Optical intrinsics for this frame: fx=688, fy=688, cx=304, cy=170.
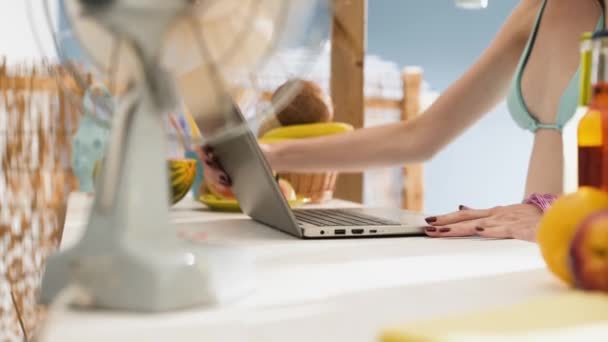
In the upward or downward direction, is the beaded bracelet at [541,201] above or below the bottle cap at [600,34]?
below

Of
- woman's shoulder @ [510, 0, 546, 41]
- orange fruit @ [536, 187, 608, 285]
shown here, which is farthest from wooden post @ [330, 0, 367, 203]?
orange fruit @ [536, 187, 608, 285]

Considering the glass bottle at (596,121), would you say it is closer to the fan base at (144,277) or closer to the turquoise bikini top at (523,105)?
the fan base at (144,277)

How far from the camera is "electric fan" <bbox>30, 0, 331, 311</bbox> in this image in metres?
0.49

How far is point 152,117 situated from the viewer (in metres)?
0.53

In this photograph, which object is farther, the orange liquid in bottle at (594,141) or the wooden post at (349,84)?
the wooden post at (349,84)

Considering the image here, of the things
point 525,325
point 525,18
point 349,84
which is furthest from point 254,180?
point 349,84

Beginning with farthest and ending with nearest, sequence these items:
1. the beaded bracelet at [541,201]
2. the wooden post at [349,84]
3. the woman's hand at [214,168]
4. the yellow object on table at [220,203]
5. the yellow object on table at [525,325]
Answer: the wooden post at [349,84]
the yellow object on table at [220,203]
the woman's hand at [214,168]
the beaded bracelet at [541,201]
the yellow object on table at [525,325]

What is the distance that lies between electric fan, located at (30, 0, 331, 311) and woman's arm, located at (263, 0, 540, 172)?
1.15 m

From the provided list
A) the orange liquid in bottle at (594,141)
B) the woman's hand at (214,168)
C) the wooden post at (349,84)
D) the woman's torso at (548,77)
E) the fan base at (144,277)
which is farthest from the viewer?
the wooden post at (349,84)

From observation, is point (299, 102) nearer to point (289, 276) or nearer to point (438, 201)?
point (289, 276)

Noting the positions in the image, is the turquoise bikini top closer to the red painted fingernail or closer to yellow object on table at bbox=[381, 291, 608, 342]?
the red painted fingernail

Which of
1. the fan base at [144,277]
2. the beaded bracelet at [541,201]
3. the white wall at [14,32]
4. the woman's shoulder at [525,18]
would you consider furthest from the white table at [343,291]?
the white wall at [14,32]

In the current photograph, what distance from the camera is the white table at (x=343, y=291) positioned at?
0.46 meters

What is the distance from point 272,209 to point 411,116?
4.53m
